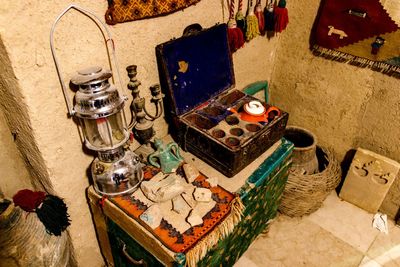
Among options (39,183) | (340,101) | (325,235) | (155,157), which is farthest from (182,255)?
(340,101)

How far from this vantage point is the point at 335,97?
2.32 meters

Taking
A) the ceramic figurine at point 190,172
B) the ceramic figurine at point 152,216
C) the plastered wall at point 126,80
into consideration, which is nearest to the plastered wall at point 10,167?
the plastered wall at point 126,80

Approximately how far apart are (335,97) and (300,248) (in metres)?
1.08

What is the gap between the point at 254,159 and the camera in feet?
5.68

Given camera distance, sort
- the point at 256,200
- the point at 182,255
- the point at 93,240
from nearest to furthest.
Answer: the point at 182,255, the point at 256,200, the point at 93,240

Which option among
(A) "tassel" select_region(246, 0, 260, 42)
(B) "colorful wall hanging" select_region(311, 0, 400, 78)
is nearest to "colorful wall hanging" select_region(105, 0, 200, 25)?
(A) "tassel" select_region(246, 0, 260, 42)

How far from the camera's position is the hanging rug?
1.29 m

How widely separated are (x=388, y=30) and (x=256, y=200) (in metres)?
1.23

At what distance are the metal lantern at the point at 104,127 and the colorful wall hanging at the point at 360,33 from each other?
55.8 inches

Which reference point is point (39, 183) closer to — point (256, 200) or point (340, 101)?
point (256, 200)

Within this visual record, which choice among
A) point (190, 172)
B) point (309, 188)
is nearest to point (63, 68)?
point (190, 172)

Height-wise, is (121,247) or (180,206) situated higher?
(180,206)

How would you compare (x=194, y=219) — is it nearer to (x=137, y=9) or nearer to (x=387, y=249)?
(x=137, y=9)

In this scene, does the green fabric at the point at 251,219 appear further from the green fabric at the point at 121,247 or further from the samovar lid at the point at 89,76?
the samovar lid at the point at 89,76
